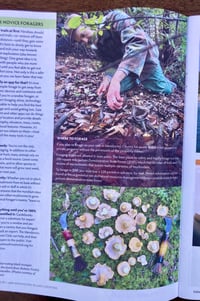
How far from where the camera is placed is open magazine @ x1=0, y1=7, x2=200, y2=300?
0.49 meters

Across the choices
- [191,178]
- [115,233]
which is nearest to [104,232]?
[115,233]

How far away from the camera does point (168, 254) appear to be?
50 centimetres

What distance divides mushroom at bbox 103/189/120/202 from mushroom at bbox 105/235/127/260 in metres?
0.04

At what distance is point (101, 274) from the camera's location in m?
0.50

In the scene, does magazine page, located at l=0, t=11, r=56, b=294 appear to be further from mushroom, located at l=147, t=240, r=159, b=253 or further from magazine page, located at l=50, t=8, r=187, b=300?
mushroom, located at l=147, t=240, r=159, b=253

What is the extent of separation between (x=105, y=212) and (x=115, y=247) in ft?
0.14

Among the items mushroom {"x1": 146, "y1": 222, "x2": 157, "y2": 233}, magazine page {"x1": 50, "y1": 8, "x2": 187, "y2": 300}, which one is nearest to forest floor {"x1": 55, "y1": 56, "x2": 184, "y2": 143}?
magazine page {"x1": 50, "y1": 8, "x2": 187, "y2": 300}

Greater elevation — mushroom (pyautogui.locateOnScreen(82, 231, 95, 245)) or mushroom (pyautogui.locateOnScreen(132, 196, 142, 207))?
mushroom (pyautogui.locateOnScreen(132, 196, 142, 207))

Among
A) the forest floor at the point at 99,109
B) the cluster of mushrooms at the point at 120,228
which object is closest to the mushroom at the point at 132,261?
the cluster of mushrooms at the point at 120,228

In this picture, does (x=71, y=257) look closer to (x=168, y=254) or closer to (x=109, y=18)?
(x=168, y=254)

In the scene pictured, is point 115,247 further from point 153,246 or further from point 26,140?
point 26,140

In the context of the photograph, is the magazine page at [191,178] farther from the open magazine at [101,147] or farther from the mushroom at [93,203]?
the mushroom at [93,203]

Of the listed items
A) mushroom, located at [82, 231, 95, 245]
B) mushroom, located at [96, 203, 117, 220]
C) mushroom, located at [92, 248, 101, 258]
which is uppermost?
mushroom, located at [96, 203, 117, 220]

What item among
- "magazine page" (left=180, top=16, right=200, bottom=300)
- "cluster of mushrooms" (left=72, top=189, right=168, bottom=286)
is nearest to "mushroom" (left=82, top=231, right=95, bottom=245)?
"cluster of mushrooms" (left=72, top=189, right=168, bottom=286)
